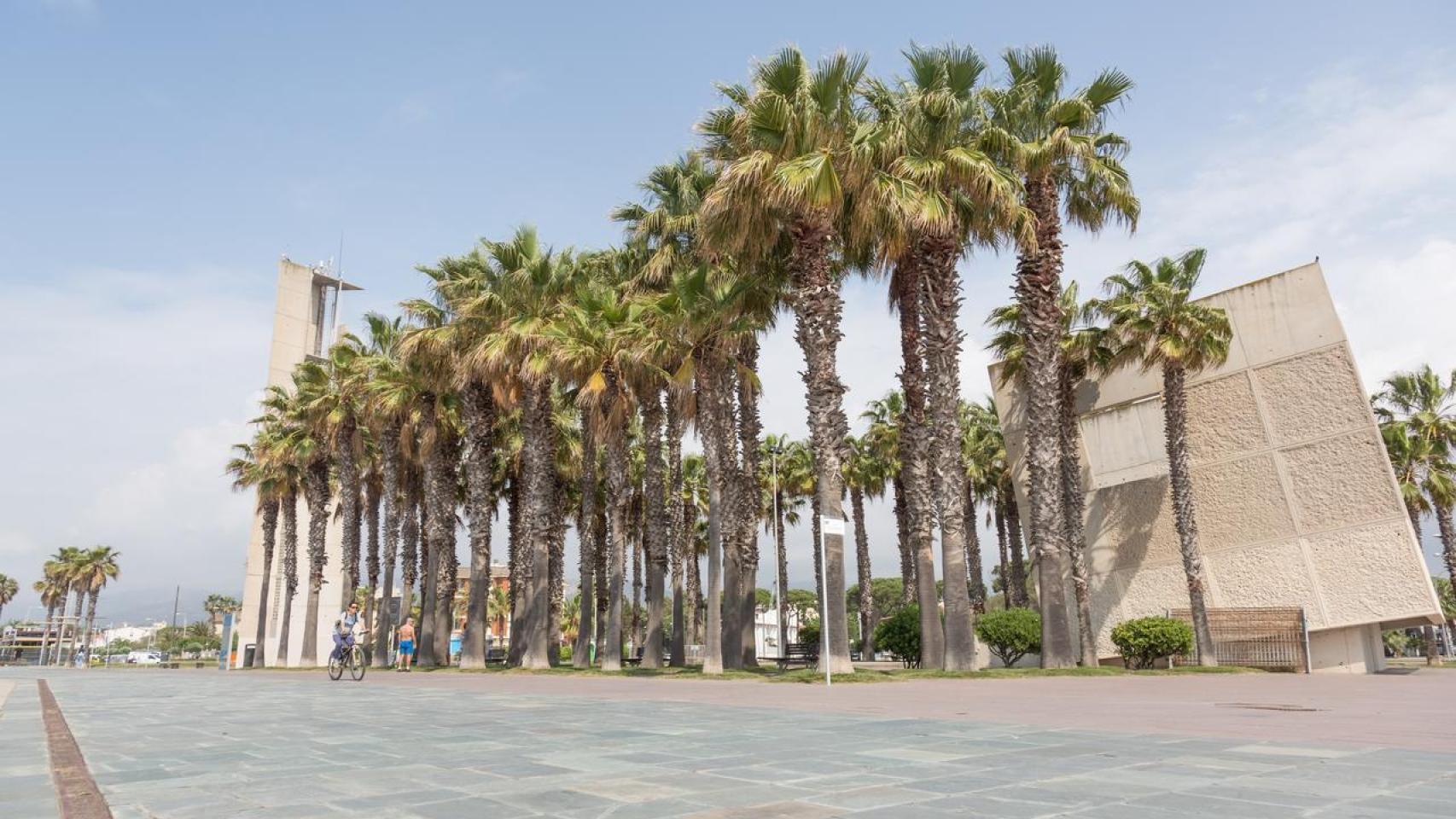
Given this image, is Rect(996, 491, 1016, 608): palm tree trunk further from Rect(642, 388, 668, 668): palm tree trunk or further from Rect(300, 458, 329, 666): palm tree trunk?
Rect(300, 458, 329, 666): palm tree trunk

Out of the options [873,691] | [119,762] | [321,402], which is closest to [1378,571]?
[873,691]

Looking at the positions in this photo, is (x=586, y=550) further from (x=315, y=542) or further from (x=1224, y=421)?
(x=1224, y=421)

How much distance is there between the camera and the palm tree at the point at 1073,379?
28.6 meters

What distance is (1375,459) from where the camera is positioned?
26.8 metres

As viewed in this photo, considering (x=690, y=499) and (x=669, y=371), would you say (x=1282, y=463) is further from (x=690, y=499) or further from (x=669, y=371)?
(x=690, y=499)

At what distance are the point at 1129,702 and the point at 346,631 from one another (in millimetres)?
17245

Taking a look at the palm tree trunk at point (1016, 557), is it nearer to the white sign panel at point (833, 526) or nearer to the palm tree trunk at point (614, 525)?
the palm tree trunk at point (614, 525)

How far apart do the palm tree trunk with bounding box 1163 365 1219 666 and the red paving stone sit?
247 inches

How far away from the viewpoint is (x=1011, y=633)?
27.0 metres

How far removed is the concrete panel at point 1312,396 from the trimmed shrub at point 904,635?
1282 cm

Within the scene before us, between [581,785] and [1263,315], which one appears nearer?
[581,785]

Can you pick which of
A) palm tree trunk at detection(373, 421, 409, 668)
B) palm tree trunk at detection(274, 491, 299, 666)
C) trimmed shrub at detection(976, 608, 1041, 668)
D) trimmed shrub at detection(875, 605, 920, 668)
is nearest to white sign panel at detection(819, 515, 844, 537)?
trimmed shrub at detection(976, 608, 1041, 668)

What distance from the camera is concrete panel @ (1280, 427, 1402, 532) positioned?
87.6ft

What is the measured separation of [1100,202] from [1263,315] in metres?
7.63
